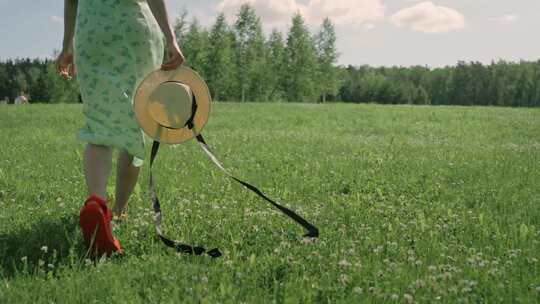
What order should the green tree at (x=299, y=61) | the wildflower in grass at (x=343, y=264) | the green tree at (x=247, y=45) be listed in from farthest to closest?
the green tree at (x=299, y=61)
the green tree at (x=247, y=45)
the wildflower in grass at (x=343, y=264)

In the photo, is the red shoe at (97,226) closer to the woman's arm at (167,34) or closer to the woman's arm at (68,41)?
the woman's arm at (167,34)

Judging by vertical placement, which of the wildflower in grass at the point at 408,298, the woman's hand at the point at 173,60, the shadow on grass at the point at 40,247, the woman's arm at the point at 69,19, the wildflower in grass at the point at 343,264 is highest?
the woman's arm at the point at 69,19

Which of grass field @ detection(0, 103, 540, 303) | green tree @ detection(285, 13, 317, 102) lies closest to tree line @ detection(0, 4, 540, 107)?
green tree @ detection(285, 13, 317, 102)

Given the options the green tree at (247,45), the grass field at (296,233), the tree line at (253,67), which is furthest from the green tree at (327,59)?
the grass field at (296,233)

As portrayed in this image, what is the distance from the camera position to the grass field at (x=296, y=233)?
3061 millimetres

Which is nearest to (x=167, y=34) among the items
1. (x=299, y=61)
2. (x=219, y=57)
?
(x=219, y=57)

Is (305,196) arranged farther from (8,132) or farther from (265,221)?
(8,132)

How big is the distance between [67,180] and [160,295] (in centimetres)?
407

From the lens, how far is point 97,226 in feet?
11.6

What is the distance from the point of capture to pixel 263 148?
1034 centimetres

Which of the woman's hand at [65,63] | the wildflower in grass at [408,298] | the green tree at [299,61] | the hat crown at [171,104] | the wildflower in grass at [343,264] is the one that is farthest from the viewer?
the green tree at [299,61]

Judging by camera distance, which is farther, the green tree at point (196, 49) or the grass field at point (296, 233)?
the green tree at point (196, 49)

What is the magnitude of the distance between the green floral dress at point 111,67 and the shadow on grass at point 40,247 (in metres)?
0.76

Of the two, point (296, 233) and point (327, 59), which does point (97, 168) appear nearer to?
point (296, 233)
